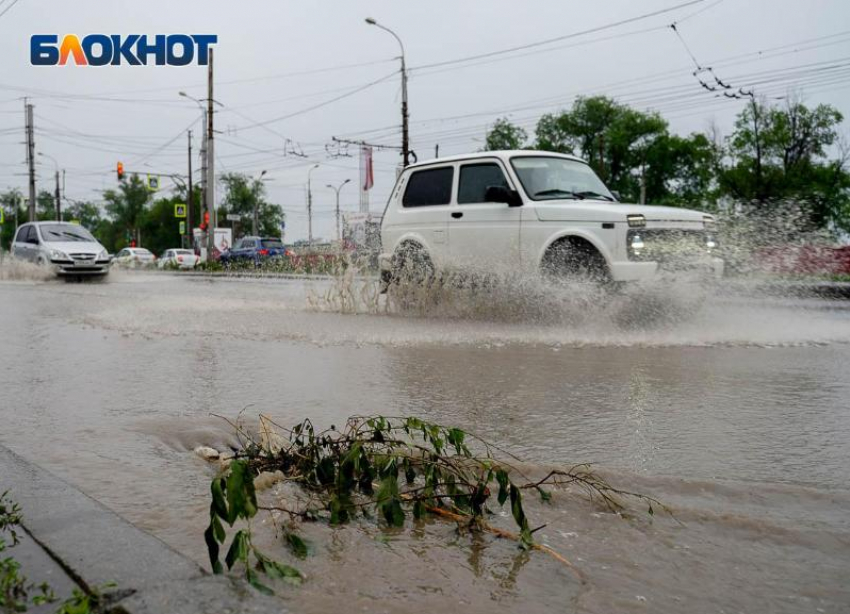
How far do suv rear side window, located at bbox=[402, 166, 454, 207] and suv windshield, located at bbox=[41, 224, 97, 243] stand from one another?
45.6 feet

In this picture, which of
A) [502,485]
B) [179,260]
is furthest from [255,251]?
[502,485]

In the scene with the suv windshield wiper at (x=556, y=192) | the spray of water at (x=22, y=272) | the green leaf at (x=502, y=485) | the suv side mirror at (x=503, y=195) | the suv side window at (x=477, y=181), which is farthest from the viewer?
the spray of water at (x=22, y=272)

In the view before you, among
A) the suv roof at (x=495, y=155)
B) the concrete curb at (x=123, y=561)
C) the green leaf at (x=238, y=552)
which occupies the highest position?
the suv roof at (x=495, y=155)

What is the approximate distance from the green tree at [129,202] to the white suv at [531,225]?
9660 cm

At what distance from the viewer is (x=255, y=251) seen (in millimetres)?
39000

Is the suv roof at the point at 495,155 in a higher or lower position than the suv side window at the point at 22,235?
higher

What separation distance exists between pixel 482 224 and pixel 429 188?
1.21 meters

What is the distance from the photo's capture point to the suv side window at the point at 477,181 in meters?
9.24

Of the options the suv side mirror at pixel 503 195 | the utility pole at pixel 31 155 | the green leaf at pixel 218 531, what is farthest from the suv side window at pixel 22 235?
the utility pole at pixel 31 155

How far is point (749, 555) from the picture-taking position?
2.27 m

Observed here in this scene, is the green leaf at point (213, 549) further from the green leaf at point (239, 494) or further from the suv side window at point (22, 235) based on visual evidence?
the suv side window at point (22, 235)

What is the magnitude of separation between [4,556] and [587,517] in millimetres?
1691

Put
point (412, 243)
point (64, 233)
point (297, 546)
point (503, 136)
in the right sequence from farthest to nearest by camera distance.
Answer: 1. point (503, 136)
2. point (64, 233)
3. point (412, 243)
4. point (297, 546)

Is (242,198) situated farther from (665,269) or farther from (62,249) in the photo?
(665,269)
